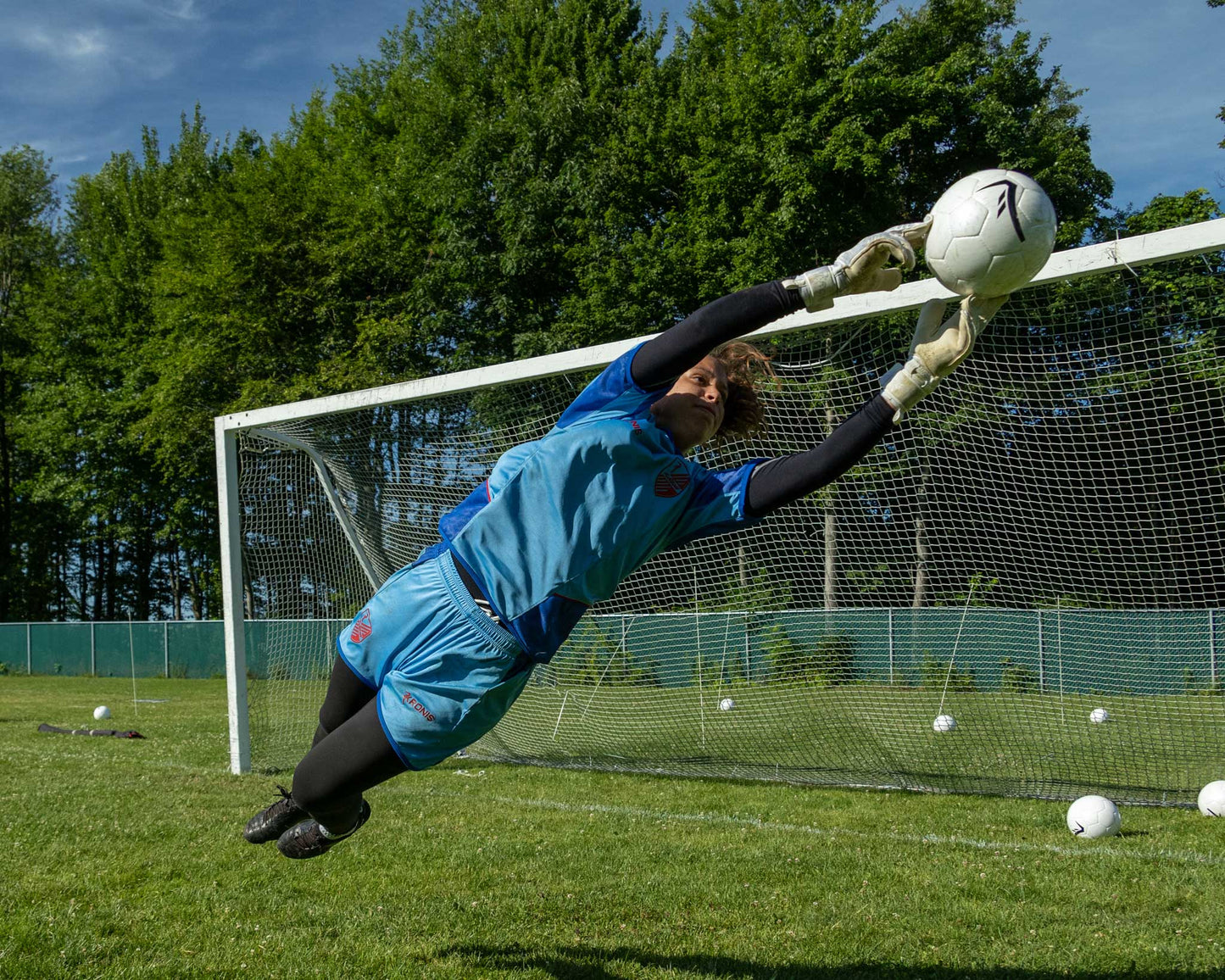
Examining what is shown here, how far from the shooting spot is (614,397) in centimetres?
292

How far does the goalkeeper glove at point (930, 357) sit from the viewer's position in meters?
2.86

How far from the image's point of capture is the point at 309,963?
12.7 ft

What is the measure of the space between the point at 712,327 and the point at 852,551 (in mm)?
7314

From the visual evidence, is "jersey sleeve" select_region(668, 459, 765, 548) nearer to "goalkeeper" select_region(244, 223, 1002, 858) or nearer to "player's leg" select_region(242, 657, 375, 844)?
"goalkeeper" select_region(244, 223, 1002, 858)

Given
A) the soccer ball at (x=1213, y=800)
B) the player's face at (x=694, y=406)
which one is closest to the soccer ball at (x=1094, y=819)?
the soccer ball at (x=1213, y=800)

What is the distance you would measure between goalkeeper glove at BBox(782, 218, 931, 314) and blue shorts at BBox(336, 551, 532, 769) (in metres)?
1.23

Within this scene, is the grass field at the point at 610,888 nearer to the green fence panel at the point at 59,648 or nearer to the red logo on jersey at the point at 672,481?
the red logo on jersey at the point at 672,481

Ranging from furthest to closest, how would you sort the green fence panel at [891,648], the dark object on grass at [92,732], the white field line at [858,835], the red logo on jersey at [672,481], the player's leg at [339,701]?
the dark object on grass at [92,732], the green fence panel at [891,648], the white field line at [858,835], the player's leg at [339,701], the red logo on jersey at [672,481]

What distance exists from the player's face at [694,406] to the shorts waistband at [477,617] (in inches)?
28.8

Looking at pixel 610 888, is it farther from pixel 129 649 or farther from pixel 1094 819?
pixel 129 649

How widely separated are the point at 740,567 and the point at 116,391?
2717cm

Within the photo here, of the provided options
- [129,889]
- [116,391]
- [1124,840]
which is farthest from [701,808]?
[116,391]

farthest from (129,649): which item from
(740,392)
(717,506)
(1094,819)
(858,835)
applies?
(717,506)

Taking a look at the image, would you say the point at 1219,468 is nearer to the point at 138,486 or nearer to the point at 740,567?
the point at 740,567
